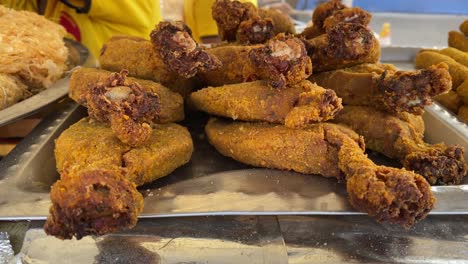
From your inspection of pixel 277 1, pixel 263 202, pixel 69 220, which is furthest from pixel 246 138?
pixel 277 1

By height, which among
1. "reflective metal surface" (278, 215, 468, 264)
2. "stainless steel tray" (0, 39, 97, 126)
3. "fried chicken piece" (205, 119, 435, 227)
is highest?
"stainless steel tray" (0, 39, 97, 126)

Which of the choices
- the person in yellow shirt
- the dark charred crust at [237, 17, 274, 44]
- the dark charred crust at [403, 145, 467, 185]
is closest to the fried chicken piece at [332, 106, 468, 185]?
the dark charred crust at [403, 145, 467, 185]

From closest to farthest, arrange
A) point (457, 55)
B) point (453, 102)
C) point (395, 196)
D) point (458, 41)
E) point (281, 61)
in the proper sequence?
1. point (395, 196)
2. point (281, 61)
3. point (453, 102)
4. point (457, 55)
5. point (458, 41)

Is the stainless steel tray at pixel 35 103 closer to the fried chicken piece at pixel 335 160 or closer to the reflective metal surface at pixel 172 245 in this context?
the reflective metal surface at pixel 172 245

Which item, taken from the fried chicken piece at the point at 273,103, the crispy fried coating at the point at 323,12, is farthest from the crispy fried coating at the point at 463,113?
the fried chicken piece at the point at 273,103

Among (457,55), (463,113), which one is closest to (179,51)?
(463,113)

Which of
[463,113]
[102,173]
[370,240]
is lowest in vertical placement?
[370,240]

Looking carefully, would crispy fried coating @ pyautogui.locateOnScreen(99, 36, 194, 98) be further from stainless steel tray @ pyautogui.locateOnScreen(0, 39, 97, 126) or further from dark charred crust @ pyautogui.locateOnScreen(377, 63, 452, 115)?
dark charred crust @ pyautogui.locateOnScreen(377, 63, 452, 115)

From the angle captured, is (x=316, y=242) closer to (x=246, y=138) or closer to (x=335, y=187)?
(x=335, y=187)

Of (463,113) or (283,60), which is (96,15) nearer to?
(283,60)
